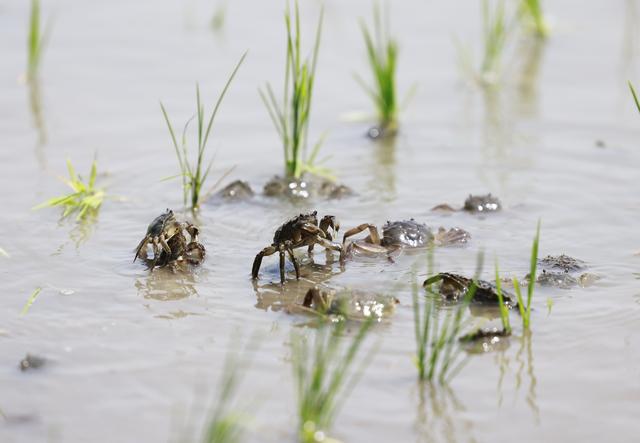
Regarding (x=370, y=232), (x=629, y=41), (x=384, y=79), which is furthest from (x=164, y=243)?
(x=629, y=41)

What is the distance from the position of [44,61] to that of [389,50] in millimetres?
4182

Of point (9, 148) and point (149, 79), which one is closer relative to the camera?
point (9, 148)

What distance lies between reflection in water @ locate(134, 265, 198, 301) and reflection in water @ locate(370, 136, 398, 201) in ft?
6.95

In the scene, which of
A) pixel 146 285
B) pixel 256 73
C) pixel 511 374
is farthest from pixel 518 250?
pixel 256 73

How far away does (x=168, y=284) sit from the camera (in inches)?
242

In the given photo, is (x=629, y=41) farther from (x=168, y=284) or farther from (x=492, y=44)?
(x=168, y=284)

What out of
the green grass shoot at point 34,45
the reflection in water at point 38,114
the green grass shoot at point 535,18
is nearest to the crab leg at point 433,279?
the reflection in water at point 38,114

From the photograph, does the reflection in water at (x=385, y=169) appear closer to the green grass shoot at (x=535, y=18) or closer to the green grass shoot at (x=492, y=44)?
the green grass shoot at (x=492, y=44)

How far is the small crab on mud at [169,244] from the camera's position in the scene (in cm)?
631

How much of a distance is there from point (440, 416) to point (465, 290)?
137cm

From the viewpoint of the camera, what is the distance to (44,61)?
1107cm

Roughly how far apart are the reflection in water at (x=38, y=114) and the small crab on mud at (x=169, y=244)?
7.97ft

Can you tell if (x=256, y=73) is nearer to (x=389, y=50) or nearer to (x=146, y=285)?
(x=389, y=50)

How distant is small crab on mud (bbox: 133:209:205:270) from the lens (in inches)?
248
